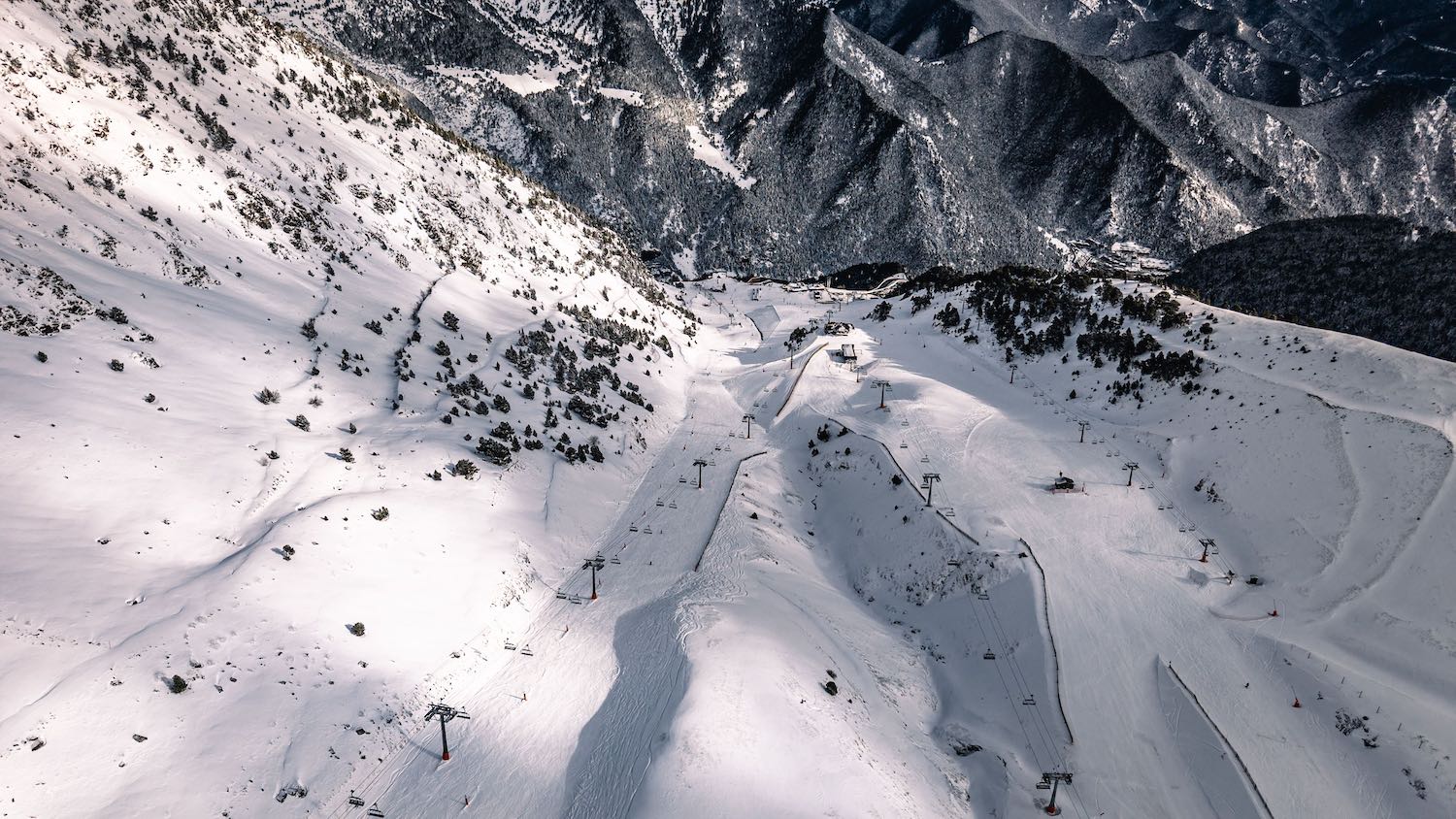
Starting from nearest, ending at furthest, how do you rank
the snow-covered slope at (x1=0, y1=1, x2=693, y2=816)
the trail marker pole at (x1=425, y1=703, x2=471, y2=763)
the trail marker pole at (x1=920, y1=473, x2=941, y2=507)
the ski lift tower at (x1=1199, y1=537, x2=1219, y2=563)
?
the snow-covered slope at (x1=0, y1=1, x2=693, y2=816), the trail marker pole at (x1=425, y1=703, x2=471, y2=763), the ski lift tower at (x1=1199, y1=537, x2=1219, y2=563), the trail marker pole at (x1=920, y1=473, x2=941, y2=507)

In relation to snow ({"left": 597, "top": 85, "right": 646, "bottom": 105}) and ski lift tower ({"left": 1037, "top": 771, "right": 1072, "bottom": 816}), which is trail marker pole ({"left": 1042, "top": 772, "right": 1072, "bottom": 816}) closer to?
ski lift tower ({"left": 1037, "top": 771, "right": 1072, "bottom": 816})

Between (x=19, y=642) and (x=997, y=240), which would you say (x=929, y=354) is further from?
(x=997, y=240)

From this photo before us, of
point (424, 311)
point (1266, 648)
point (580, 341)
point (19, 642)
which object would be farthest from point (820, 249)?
point (19, 642)

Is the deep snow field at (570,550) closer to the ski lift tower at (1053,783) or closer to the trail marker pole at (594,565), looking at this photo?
the trail marker pole at (594,565)

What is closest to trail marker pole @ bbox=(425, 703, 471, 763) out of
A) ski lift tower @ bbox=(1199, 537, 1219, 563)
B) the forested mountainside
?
ski lift tower @ bbox=(1199, 537, 1219, 563)

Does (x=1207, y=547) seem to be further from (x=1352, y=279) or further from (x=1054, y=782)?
(x=1352, y=279)
